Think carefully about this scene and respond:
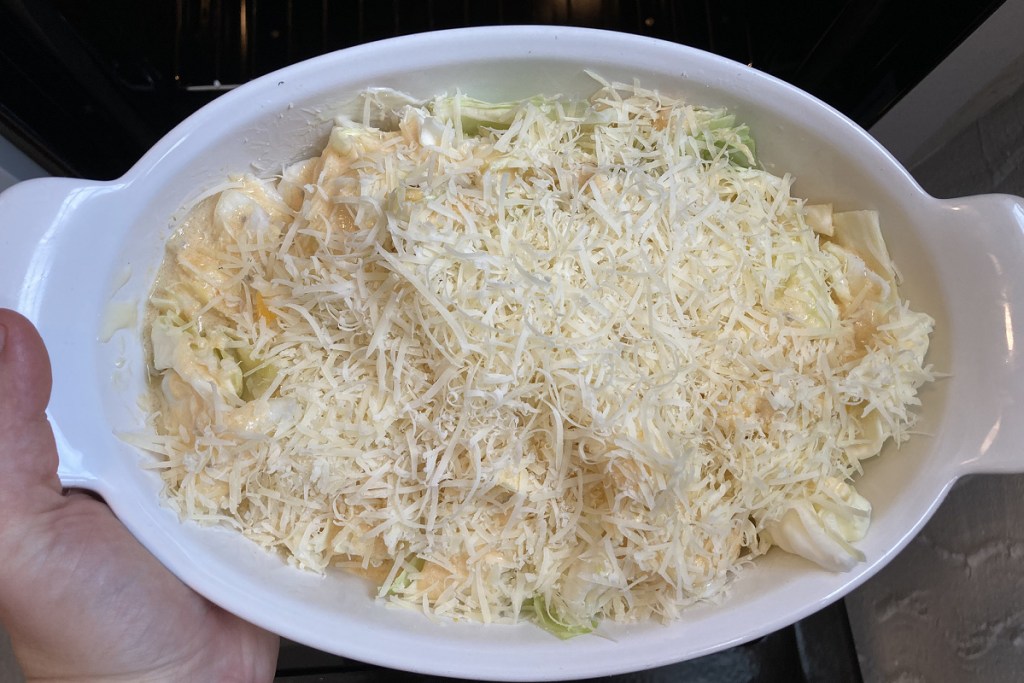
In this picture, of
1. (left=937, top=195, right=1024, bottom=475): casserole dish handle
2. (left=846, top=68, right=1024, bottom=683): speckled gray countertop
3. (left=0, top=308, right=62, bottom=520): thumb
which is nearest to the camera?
(left=0, top=308, right=62, bottom=520): thumb

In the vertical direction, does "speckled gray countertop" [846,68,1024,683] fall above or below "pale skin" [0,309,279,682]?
above

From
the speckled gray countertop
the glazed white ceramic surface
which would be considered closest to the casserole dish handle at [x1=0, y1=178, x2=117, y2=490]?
the glazed white ceramic surface

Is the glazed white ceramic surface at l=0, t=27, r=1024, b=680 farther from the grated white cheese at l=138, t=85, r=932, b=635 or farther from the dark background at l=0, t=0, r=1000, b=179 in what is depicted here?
the dark background at l=0, t=0, r=1000, b=179

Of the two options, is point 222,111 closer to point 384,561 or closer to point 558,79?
point 558,79

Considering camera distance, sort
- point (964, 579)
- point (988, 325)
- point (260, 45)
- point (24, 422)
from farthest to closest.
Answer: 1. point (260, 45)
2. point (964, 579)
3. point (988, 325)
4. point (24, 422)

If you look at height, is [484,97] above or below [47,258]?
above

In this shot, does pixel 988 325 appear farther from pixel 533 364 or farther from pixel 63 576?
pixel 63 576

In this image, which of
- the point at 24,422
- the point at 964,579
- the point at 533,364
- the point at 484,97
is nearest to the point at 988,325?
the point at 964,579

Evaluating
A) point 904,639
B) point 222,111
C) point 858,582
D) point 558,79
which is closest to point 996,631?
point 904,639
